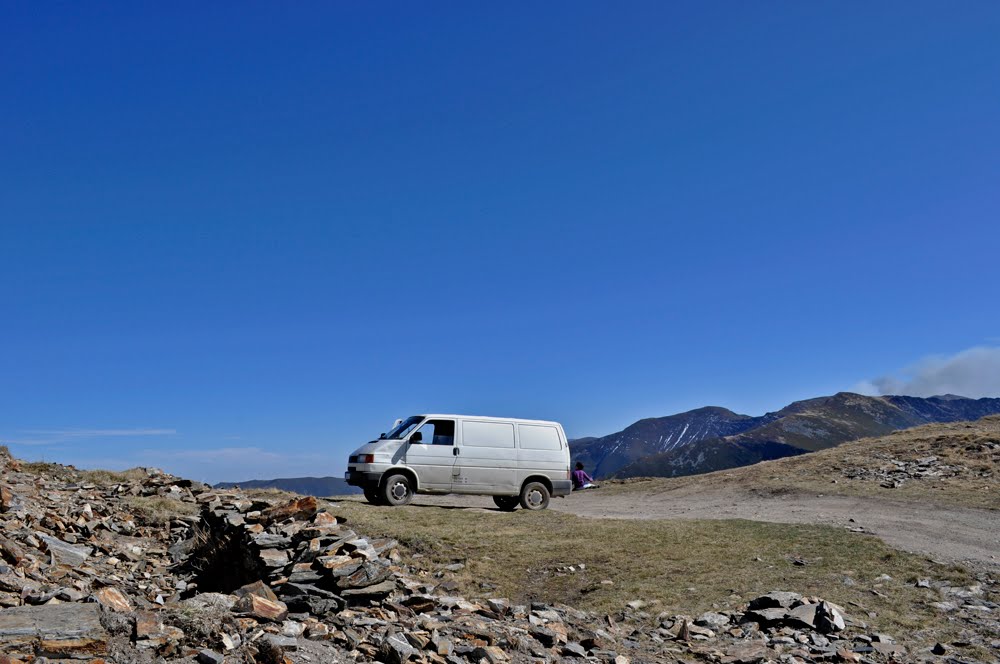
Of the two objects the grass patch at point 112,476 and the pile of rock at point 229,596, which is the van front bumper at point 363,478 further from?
the grass patch at point 112,476

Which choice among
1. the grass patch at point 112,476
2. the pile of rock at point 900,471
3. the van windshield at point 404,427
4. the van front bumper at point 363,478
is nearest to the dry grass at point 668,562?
the van front bumper at point 363,478

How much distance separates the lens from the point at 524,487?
774 inches

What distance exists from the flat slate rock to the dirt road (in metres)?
13.4

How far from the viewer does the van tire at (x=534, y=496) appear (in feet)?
64.3

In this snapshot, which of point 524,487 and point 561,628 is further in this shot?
point 524,487

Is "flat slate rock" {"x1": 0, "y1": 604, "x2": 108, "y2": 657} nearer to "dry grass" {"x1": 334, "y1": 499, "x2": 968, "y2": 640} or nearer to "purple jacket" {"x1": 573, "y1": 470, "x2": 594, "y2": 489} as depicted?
"dry grass" {"x1": 334, "y1": 499, "x2": 968, "y2": 640}

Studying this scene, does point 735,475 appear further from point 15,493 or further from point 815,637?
point 15,493

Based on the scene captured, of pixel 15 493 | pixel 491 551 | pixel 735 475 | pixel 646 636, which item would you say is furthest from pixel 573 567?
pixel 735 475

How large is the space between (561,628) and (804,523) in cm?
943

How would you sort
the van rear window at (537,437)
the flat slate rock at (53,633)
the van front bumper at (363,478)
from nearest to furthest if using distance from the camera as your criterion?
the flat slate rock at (53,633), the van front bumper at (363,478), the van rear window at (537,437)

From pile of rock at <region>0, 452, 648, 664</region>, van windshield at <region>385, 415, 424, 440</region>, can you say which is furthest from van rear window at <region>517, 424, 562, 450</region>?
pile of rock at <region>0, 452, 648, 664</region>

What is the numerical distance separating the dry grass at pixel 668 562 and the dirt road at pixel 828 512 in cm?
120

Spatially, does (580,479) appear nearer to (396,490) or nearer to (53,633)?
(396,490)

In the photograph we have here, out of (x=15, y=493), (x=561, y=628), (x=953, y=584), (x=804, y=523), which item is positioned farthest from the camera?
(x=804, y=523)
